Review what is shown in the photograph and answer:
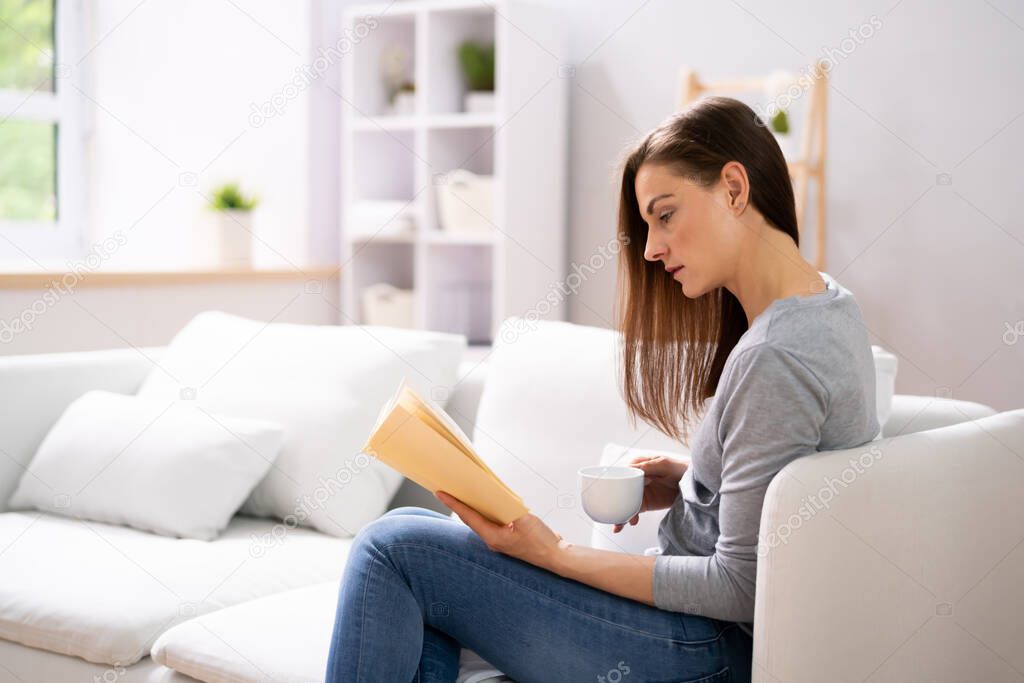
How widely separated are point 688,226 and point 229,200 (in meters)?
2.56

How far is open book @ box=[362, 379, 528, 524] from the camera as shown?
4.13 feet

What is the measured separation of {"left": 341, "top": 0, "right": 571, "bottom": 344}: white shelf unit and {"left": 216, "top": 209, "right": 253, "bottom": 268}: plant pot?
0.34 m

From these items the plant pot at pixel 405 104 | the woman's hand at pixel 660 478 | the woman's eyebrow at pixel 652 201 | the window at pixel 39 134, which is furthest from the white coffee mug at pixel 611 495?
the window at pixel 39 134

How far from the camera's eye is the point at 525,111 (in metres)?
3.53

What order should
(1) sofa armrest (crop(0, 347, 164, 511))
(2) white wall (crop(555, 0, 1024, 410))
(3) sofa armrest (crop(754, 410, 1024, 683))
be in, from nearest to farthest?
(3) sofa armrest (crop(754, 410, 1024, 683))
(1) sofa armrest (crop(0, 347, 164, 511))
(2) white wall (crop(555, 0, 1024, 410))

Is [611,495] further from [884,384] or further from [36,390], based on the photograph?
[36,390]

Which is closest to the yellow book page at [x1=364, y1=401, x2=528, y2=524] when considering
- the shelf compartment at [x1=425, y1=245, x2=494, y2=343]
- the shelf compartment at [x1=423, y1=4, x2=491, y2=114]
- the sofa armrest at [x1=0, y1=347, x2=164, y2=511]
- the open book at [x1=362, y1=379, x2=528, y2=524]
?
the open book at [x1=362, y1=379, x2=528, y2=524]

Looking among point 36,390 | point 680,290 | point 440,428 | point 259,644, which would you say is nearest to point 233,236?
point 36,390

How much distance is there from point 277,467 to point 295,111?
6.47 ft

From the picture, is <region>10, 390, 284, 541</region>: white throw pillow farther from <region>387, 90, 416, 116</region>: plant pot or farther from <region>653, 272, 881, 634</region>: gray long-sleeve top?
<region>387, 90, 416, 116</region>: plant pot

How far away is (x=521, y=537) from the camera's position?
130cm

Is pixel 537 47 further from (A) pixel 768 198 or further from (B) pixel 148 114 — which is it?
(A) pixel 768 198

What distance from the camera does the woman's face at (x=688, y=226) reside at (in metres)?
1.32

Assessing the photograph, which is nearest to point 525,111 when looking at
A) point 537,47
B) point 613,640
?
point 537,47
